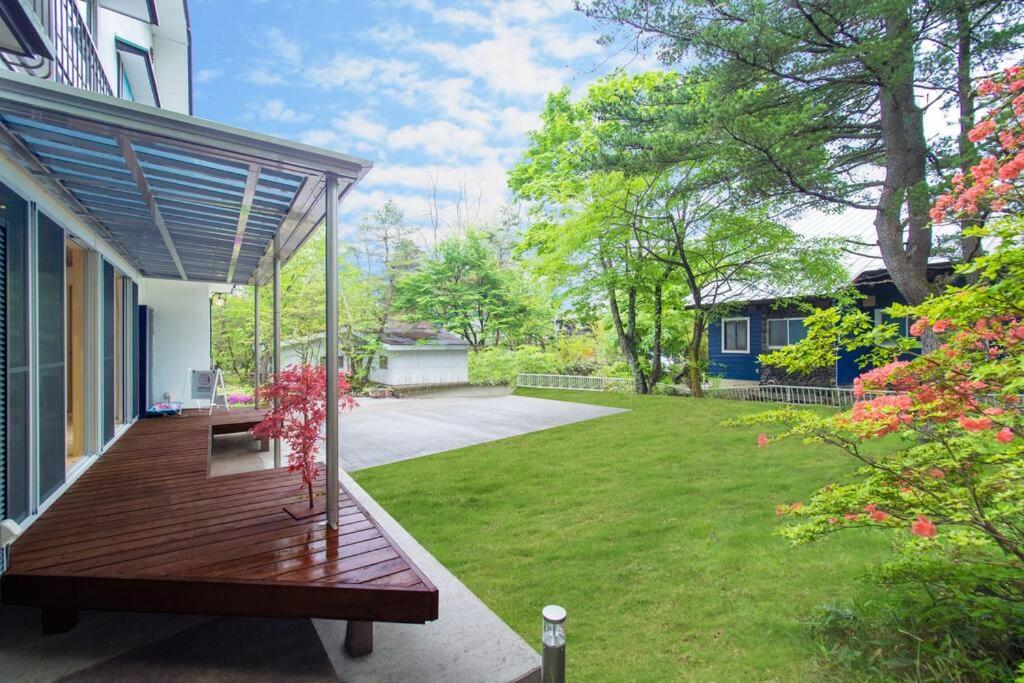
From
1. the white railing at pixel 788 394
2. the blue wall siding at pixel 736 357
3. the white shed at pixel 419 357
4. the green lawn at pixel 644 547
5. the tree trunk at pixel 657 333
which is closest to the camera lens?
the green lawn at pixel 644 547

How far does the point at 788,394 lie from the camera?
466 inches

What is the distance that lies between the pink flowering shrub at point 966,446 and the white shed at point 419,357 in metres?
16.9

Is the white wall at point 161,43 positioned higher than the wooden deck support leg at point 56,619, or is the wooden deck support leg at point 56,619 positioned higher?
the white wall at point 161,43

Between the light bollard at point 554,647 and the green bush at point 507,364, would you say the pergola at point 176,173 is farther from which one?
the green bush at point 507,364

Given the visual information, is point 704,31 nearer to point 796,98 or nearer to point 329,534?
point 796,98

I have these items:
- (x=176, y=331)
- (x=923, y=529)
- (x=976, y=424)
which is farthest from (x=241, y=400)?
(x=976, y=424)

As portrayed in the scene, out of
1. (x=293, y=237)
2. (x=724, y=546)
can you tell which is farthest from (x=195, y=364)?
(x=724, y=546)

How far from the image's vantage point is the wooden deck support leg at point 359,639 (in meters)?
2.42

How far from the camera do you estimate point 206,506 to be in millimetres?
3230

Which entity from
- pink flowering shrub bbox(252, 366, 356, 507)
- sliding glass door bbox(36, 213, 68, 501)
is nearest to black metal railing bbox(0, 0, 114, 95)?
sliding glass door bbox(36, 213, 68, 501)

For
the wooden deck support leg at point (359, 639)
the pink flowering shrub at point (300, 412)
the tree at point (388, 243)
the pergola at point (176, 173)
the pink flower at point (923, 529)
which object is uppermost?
the tree at point (388, 243)

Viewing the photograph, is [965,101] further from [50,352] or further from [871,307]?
[50,352]

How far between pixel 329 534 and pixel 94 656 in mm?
1106

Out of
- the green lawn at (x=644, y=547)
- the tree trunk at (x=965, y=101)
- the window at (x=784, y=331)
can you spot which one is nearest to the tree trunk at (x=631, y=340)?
the window at (x=784, y=331)
